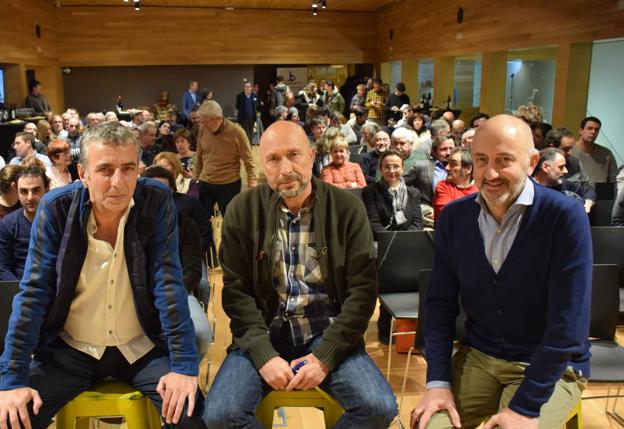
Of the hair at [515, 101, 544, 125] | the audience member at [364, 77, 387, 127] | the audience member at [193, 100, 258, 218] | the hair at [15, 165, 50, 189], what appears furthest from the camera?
the audience member at [364, 77, 387, 127]

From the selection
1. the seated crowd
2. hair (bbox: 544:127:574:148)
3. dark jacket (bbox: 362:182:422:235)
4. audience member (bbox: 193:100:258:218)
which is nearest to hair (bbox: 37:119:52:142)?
audience member (bbox: 193:100:258:218)

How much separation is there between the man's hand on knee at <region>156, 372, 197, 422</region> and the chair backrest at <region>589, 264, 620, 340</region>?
1.80m

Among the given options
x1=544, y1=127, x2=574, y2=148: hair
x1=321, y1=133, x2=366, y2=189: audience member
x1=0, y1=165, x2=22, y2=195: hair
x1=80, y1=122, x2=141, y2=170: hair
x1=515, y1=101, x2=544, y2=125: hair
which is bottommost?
x1=321, y1=133, x2=366, y2=189: audience member

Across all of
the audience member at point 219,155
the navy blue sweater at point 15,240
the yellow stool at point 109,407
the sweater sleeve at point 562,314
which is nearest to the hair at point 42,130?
the audience member at point 219,155

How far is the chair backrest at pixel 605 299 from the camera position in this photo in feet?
8.45

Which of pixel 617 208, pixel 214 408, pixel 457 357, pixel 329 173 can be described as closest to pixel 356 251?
pixel 457 357

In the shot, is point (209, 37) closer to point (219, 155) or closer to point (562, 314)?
point (219, 155)

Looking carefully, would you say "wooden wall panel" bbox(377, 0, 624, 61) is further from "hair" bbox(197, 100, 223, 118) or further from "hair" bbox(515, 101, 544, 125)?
"hair" bbox(197, 100, 223, 118)

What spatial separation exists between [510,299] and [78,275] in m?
1.49

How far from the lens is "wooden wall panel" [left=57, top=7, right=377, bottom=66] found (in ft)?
47.4

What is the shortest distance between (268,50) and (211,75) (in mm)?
1834

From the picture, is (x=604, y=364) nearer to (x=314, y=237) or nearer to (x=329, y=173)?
(x=314, y=237)

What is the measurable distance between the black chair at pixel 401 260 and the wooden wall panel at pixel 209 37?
13027 mm

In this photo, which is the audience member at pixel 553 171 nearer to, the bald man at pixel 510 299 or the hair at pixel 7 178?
the bald man at pixel 510 299
